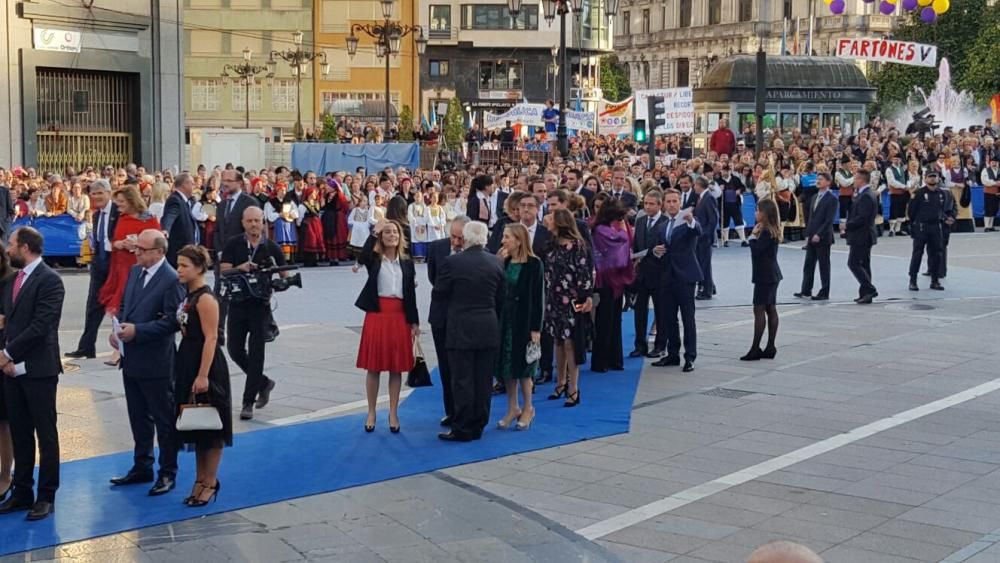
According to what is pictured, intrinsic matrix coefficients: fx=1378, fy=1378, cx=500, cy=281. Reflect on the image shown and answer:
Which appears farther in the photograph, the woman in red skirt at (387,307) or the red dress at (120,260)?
the red dress at (120,260)

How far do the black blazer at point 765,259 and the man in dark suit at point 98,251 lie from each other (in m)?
6.62

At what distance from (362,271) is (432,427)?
1259 centimetres

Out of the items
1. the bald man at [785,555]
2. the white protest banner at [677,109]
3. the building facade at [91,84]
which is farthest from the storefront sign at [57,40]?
the bald man at [785,555]

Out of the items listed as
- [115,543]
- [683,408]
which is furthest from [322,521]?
[683,408]

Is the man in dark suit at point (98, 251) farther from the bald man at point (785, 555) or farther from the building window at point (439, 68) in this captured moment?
the building window at point (439, 68)

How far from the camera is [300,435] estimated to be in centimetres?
1121

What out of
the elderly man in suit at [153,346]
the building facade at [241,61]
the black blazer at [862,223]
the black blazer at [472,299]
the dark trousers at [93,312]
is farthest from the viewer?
the building facade at [241,61]

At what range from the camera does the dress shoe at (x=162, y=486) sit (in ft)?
30.7

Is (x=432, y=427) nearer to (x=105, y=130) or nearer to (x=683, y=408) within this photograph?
(x=683, y=408)

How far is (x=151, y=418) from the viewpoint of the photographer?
31.4ft

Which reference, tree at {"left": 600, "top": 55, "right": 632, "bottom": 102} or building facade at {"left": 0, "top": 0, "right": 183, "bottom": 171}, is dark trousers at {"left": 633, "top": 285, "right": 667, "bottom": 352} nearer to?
building facade at {"left": 0, "top": 0, "right": 183, "bottom": 171}

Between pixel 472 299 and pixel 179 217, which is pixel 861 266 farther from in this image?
pixel 472 299

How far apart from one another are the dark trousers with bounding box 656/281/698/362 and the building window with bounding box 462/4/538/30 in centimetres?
5830

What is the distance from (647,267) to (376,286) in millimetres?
4430
